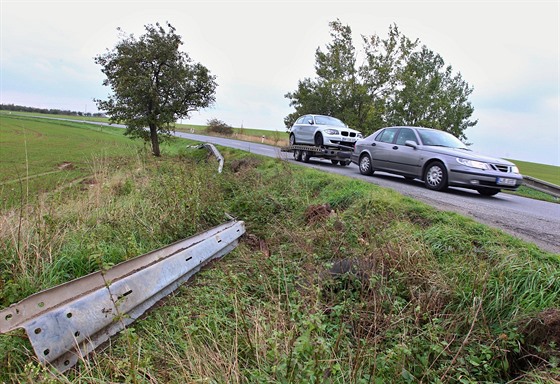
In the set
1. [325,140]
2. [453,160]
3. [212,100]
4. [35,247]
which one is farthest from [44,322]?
[212,100]

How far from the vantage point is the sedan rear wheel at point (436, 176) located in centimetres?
877

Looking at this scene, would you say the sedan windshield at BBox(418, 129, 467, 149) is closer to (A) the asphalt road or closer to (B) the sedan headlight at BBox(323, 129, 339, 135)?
(A) the asphalt road

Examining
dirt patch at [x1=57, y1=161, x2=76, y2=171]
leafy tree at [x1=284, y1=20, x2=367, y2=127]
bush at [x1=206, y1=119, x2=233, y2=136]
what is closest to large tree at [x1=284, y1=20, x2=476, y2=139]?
leafy tree at [x1=284, y1=20, x2=367, y2=127]

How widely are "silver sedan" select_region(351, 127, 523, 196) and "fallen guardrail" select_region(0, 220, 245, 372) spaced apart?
7.16 metres

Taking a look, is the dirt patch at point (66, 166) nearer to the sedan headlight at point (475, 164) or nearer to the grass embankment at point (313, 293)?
the grass embankment at point (313, 293)

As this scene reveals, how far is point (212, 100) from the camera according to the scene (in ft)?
65.5

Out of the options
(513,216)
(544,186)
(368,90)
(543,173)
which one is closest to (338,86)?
(368,90)

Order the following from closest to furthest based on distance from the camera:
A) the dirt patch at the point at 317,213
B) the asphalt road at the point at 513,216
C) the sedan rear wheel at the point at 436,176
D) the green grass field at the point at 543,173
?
the asphalt road at the point at 513,216 < the dirt patch at the point at 317,213 < the sedan rear wheel at the point at 436,176 < the green grass field at the point at 543,173

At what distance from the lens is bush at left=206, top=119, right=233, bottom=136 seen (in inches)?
1964

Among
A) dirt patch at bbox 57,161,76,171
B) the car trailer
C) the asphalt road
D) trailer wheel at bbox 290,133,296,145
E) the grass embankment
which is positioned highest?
trailer wheel at bbox 290,133,296,145

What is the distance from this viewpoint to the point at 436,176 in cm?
896

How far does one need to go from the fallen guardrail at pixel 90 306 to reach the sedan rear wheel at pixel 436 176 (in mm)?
7135

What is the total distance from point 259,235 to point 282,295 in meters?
2.30

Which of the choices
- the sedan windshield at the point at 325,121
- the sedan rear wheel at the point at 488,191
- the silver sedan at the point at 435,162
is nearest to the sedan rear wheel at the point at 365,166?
the silver sedan at the point at 435,162
